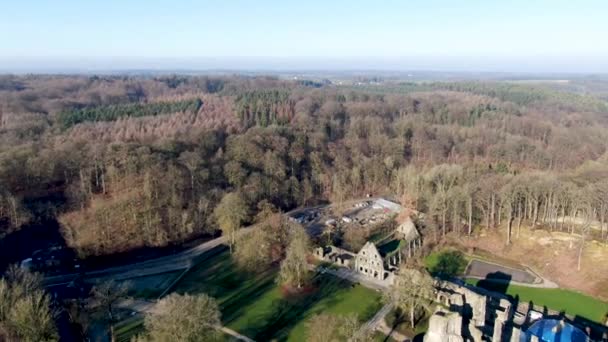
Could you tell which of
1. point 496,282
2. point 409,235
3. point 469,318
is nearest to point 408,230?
point 409,235

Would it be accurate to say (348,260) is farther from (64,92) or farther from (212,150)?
(64,92)

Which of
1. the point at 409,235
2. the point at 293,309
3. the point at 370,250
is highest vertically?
the point at 370,250

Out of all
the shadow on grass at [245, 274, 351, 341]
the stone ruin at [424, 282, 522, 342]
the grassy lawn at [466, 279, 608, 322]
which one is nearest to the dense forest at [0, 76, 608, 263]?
the grassy lawn at [466, 279, 608, 322]

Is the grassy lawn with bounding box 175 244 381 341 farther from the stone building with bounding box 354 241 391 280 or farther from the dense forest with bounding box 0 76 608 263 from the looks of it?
the dense forest with bounding box 0 76 608 263

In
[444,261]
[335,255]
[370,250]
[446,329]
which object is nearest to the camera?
[446,329]

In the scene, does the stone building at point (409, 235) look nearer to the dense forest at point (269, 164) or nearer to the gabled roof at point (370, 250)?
the dense forest at point (269, 164)

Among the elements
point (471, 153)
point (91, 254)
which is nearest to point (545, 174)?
point (471, 153)

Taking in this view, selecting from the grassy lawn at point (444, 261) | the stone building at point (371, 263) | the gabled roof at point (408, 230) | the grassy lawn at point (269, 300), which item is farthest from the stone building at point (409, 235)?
the grassy lawn at point (269, 300)

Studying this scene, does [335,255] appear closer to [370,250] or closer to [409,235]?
[370,250]
